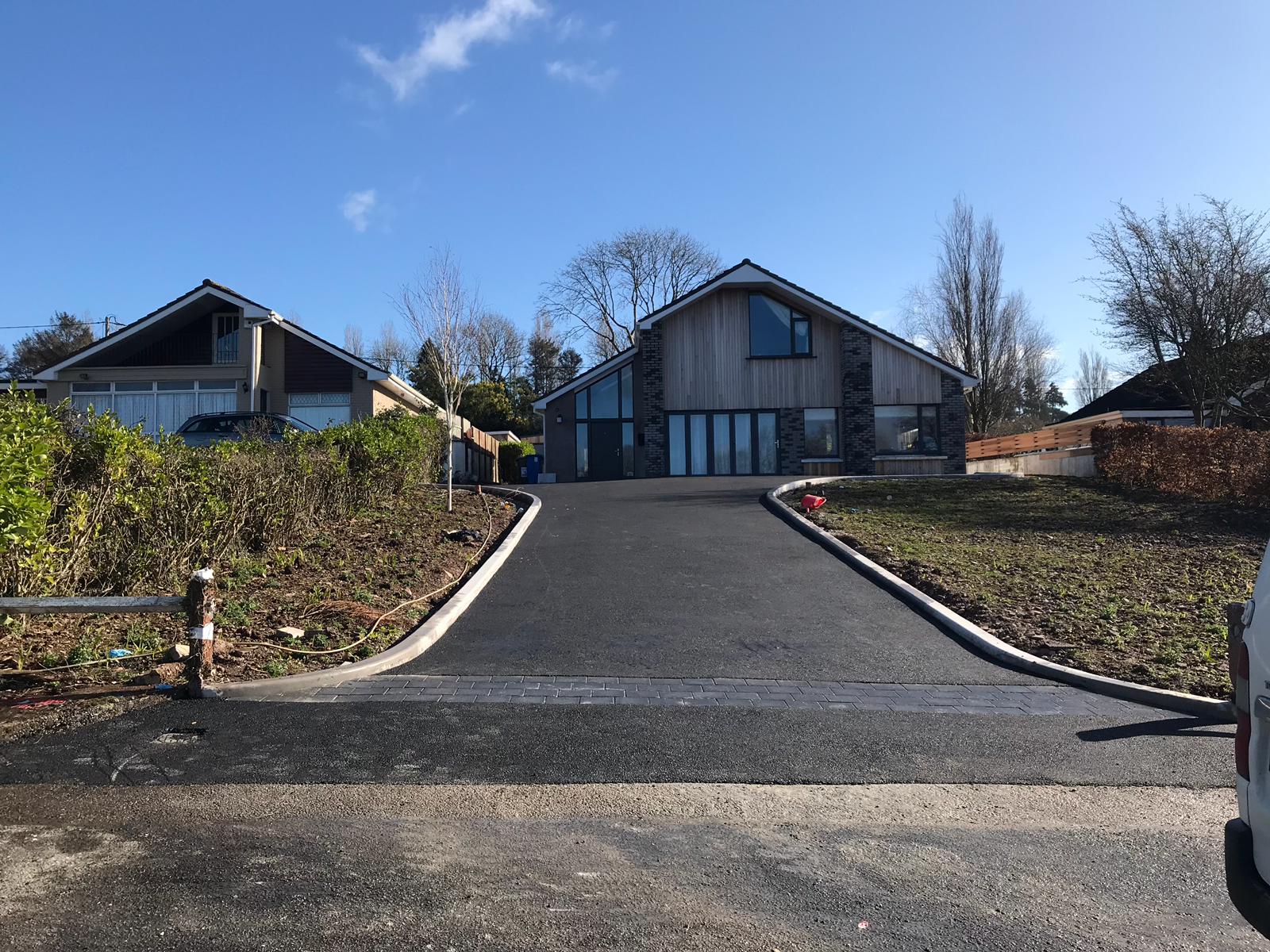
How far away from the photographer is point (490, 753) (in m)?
5.24

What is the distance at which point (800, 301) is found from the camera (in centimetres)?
2894

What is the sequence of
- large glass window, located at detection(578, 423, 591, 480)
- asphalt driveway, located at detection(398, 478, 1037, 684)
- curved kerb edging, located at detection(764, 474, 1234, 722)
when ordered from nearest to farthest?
curved kerb edging, located at detection(764, 474, 1234, 722)
asphalt driveway, located at detection(398, 478, 1037, 684)
large glass window, located at detection(578, 423, 591, 480)

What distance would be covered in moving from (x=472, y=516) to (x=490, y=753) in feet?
32.6

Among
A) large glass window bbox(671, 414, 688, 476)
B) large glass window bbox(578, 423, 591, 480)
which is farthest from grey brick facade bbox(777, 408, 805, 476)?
large glass window bbox(578, 423, 591, 480)

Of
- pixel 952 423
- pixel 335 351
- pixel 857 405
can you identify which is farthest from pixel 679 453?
pixel 335 351

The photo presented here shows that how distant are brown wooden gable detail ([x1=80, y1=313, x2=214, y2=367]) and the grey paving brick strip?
76.0 feet

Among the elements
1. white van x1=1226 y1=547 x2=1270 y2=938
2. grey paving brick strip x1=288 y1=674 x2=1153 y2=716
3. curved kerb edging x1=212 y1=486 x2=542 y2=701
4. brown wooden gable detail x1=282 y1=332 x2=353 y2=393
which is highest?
brown wooden gable detail x1=282 y1=332 x2=353 y2=393

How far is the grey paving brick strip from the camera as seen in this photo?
6391 millimetres

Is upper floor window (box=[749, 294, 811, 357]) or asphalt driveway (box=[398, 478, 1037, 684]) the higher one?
upper floor window (box=[749, 294, 811, 357])

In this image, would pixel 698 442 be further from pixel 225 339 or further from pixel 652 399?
pixel 225 339

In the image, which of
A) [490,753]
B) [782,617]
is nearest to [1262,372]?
[782,617]

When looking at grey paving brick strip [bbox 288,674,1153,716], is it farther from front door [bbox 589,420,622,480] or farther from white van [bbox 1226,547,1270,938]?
front door [bbox 589,420,622,480]

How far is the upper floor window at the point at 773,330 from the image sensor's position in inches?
1149

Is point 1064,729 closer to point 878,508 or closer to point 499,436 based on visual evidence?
point 878,508
